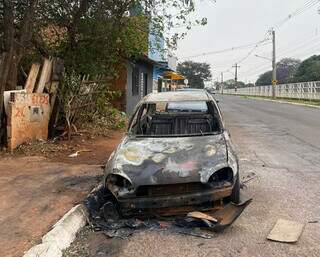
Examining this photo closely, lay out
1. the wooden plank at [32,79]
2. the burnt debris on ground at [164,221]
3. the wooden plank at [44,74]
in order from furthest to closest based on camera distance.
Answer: the wooden plank at [44,74], the wooden plank at [32,79], the burnt debris on ground at [164,221]

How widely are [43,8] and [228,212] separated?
368 inches

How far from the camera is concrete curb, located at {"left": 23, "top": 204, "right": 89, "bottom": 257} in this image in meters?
4.88

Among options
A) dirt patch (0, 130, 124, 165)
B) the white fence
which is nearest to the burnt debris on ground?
dirt patch (0, 130, 124, 165)

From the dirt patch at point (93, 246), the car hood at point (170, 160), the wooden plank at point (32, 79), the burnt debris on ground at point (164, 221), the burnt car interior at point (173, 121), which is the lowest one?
the dirt patch at point (93, 246)

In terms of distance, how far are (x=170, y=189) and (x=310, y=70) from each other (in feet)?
261

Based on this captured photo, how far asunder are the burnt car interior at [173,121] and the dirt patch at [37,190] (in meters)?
1.20

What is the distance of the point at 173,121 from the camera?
27.0 feet

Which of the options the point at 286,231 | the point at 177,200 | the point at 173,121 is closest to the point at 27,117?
the point at 173,121

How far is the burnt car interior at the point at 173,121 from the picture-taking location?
802cm

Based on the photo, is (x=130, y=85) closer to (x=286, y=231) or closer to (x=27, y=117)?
(x=27, y=117)

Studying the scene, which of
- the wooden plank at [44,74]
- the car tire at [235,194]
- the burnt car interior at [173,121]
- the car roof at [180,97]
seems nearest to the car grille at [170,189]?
the car tire at [235,194]

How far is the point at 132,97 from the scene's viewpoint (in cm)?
2378

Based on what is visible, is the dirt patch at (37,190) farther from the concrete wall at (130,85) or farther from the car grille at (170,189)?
the concrete wall at (130,85)

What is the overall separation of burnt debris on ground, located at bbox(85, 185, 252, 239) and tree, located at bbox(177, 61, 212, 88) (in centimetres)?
10082
